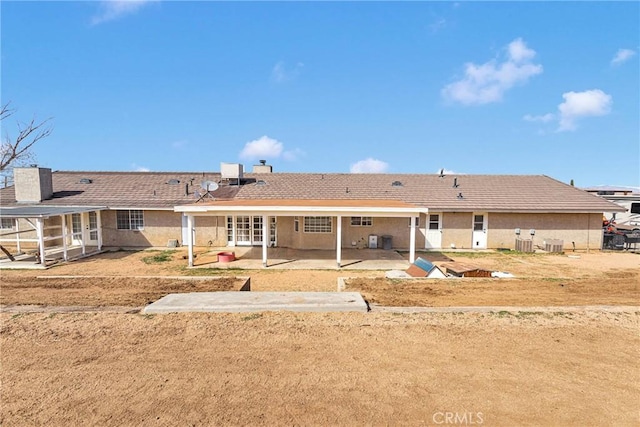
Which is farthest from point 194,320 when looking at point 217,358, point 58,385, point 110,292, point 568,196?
point 568,196

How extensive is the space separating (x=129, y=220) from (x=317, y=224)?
421 inches

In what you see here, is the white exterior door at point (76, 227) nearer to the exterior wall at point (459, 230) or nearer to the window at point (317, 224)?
the exterior wall at point (459, 230)

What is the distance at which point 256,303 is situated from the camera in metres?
7.42

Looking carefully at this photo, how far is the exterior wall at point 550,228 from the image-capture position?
Result: 18.4 metres

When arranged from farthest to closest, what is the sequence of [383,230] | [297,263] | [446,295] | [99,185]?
[99,185] → [383,230] → [297,263] → [446,295]

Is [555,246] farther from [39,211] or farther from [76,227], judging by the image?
[76,227]

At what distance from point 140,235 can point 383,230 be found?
13.5 metres

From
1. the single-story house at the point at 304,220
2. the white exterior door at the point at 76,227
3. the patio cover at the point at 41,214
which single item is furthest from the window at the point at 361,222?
the white exterior door at the point at 76,227

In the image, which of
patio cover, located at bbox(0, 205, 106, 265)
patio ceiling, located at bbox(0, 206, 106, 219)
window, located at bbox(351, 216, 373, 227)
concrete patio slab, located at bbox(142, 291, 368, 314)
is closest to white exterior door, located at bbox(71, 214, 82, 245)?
→ patio cover, located at bbox(0, 205, 106, 265)

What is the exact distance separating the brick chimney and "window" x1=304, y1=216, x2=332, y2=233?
15538 mm

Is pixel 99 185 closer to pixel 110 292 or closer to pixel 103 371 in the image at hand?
pixel 110 292

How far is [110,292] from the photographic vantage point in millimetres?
9258

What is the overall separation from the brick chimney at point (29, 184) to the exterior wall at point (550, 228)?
2566 cm

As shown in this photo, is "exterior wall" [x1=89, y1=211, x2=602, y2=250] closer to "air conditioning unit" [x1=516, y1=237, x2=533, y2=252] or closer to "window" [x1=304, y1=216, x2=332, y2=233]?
"air conditioning unit" [x1=516, y1=237, x2=533, y2=252]
